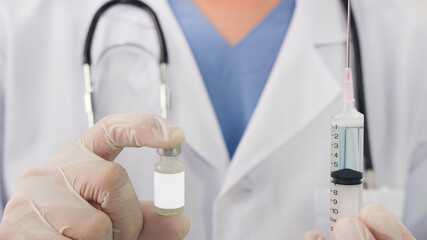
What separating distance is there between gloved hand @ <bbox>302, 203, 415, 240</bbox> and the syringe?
20 millimetres

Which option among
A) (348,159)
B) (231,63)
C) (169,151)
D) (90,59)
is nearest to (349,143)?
(348,159)

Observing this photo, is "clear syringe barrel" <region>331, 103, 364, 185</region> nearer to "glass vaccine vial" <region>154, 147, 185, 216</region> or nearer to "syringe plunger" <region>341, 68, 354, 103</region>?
"syringe plunger" <region>341, 68, 354, 103</region>

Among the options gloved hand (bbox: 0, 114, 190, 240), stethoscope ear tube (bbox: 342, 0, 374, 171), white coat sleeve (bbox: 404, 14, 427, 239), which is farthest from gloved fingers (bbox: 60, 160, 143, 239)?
white coat sleeve (bbox: 404, 14, 427, 239)

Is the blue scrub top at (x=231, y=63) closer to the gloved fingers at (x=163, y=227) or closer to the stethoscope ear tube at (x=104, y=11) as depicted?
the stethoscope ear tube at (x=104, y=11)

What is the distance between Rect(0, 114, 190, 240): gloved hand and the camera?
481mm

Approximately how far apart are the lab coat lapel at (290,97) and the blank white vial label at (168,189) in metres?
0.19

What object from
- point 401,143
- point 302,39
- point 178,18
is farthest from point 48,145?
point 401,143

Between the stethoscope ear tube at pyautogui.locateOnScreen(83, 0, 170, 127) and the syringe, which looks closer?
the syringe

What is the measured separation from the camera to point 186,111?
2.41 feet

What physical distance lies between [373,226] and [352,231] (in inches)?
1.4

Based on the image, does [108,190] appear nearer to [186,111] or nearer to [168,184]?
[168,184]

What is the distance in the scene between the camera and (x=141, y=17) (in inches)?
29.8

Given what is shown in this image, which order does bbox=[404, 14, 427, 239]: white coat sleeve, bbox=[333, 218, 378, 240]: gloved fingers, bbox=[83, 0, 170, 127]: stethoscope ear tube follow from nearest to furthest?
bbox=[333, 218, 378, 240]: gloved fingers, bbox=[83, 0, 170, 127]: stethoscope ear tube, bbox=[404, 14, 427, 239]: white coat sleeve

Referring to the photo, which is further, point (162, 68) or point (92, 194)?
point (162, 68)
